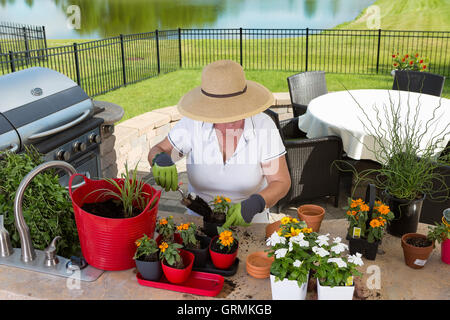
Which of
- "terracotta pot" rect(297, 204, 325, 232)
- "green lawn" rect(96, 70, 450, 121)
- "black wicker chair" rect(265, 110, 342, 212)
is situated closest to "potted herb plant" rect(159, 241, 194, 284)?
"terracotta pot" rect(297, 204, 325, 232)

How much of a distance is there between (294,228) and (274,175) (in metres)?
1.01

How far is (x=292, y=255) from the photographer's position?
1.84m

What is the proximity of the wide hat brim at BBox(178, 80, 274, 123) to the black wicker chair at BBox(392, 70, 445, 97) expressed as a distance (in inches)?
180

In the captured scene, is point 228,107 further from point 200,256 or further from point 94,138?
point 94,138

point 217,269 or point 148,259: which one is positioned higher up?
point 148,259

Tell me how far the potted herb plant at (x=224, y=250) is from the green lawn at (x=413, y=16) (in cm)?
2560

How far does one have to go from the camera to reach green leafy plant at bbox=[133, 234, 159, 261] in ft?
6.37

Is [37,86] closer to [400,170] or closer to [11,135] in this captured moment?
[11,135]

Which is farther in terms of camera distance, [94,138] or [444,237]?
[94,138]

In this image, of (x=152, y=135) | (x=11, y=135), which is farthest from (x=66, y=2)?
(x=11, y=135)

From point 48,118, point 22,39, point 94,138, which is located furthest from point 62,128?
point 22,39

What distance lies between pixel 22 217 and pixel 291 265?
1186mm

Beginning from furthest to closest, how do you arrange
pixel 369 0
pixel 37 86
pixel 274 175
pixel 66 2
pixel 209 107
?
pixel 369 0, pixel 66 2, pixel 37 86, pixel 274 175, pixel 209 107
